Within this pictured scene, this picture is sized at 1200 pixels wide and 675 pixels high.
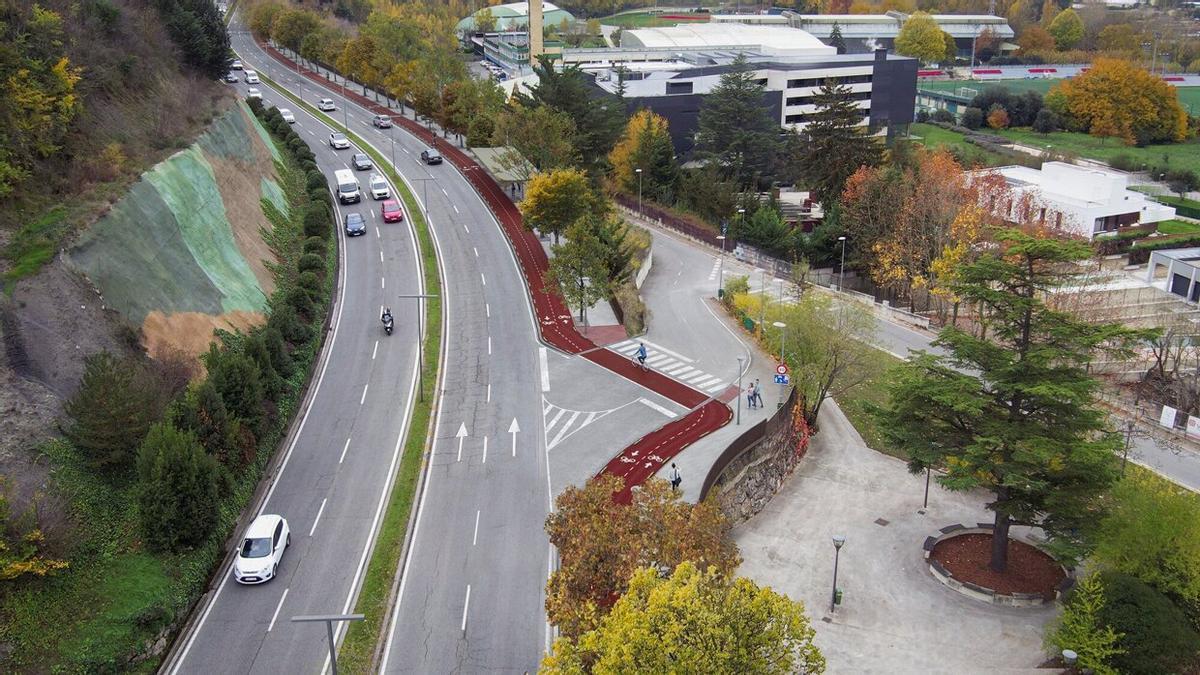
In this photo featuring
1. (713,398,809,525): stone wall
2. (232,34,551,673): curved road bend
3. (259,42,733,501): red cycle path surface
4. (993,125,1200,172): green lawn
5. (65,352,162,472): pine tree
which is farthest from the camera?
(993,125,1200,172): green lawn

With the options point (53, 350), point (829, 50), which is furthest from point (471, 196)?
point (829, 50)

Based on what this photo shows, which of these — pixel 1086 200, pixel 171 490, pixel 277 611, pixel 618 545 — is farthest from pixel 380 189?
pixel 1086 200

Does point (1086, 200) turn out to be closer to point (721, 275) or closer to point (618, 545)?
point (721, 275)

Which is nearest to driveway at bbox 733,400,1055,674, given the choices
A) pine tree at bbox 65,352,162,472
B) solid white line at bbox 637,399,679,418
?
solid white line at bbox 637,399,679,418

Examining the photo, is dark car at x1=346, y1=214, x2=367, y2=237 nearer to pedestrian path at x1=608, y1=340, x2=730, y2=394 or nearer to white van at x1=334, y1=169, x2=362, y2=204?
white van at x1=334, y1=169, x2=362, y2=204

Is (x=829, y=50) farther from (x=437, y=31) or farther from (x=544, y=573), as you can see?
(x=544, y=573)

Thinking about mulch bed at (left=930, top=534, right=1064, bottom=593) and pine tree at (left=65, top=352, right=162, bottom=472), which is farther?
mulch bed at (left=930, top=534, right=1064, bottom=593)

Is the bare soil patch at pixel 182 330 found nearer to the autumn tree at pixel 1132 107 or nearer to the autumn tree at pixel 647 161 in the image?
the autumn tree at pixel 647 161
